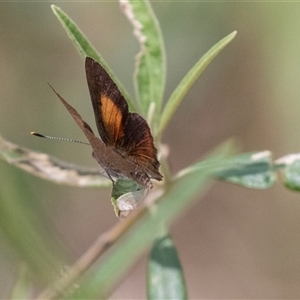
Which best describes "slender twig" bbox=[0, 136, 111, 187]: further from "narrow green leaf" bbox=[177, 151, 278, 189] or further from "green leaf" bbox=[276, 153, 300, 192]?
"green leaf" bbox=[276, 153, 300, 192]

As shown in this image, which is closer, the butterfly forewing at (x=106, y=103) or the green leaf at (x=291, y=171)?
the butterfly forewing at (x=106, y=103)

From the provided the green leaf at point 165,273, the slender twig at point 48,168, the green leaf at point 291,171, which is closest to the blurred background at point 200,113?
the slender twig at point 48,168

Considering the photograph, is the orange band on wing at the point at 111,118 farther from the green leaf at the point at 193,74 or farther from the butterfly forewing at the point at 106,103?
the green leaf at the point at 193,74

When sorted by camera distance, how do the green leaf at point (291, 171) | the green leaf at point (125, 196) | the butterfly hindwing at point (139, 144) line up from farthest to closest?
the green leaf at point (291, 171) → the butterfly hindwing at point (139, 144) → the green leaf at point (125, 196)

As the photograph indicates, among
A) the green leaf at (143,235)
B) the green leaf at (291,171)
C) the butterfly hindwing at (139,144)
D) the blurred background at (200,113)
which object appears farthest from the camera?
the blurred background at (200,113)

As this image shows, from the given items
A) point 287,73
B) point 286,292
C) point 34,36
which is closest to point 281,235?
→ point 286,292

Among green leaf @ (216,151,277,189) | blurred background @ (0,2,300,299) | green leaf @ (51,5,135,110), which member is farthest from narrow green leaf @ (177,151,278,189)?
blurred background @ (0,2,300,299)

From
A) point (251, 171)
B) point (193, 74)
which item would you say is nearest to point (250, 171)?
point (251, 171)

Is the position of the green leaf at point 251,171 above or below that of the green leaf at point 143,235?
below
